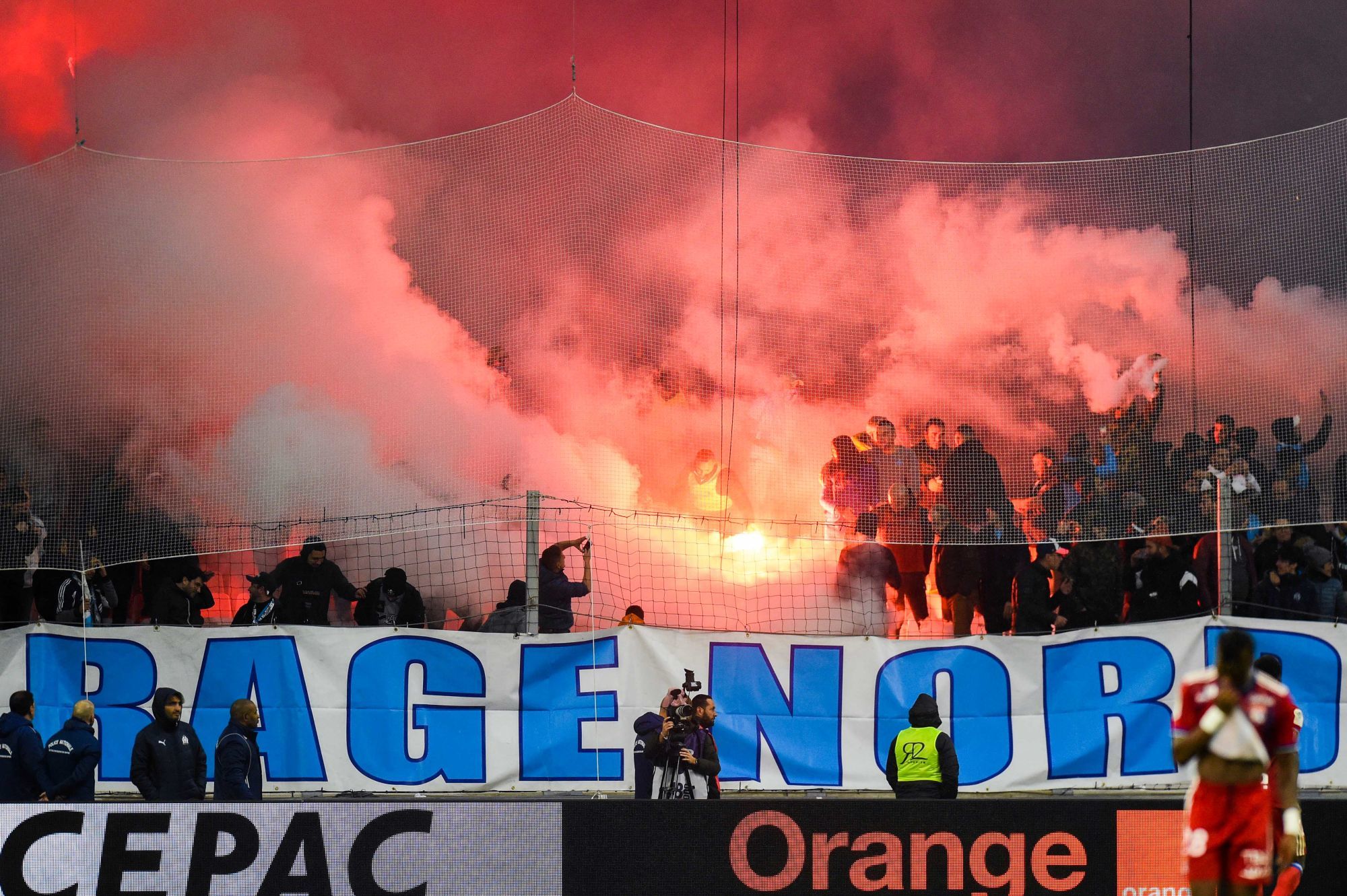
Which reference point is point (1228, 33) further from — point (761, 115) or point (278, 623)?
point (278, 623)

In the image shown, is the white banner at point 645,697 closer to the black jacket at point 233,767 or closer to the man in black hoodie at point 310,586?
the man in black hoodie at point 310,586

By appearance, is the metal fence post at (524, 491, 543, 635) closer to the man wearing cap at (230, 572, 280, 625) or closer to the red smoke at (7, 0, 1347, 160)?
the man wearing cap at (230, 572, 280, 625)

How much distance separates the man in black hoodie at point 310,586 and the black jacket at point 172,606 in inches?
32.0

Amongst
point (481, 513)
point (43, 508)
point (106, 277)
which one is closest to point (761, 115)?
point (481, 513)

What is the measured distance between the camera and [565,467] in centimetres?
1391

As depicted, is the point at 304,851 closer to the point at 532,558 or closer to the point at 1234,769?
the point at 532,558

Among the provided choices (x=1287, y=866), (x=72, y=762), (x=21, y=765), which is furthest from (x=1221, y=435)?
(x=21, y=765)

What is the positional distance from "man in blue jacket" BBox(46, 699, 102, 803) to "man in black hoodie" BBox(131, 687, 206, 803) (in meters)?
0.29

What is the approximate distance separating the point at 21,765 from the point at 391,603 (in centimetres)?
321

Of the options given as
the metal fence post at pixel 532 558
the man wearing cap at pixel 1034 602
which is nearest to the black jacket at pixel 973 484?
the man wearing cap at pixel 1034 602

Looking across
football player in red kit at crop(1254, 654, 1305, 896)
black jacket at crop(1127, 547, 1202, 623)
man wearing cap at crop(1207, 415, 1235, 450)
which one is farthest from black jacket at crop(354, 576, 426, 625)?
football player in red kit at crop(1254, 654, 1305, 896)

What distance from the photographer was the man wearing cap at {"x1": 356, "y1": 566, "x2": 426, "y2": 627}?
12.5m

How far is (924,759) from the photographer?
9758mm

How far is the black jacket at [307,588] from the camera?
1252cm
